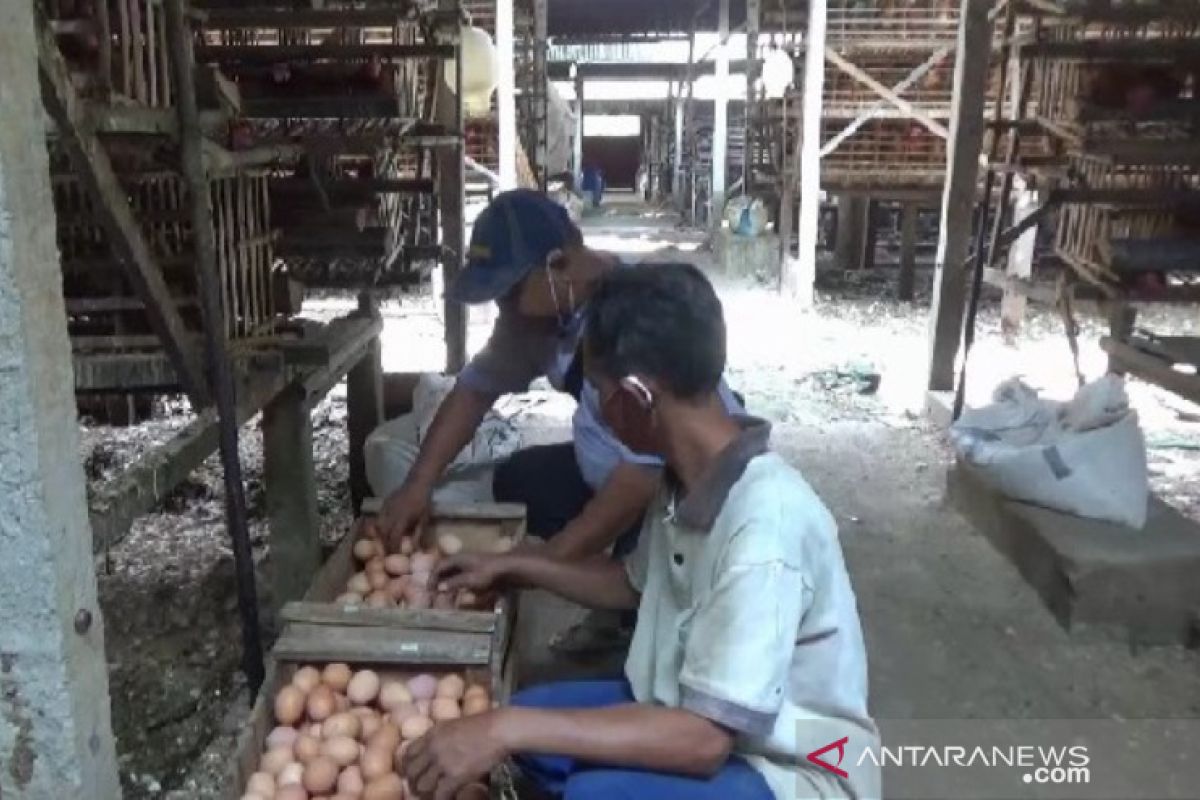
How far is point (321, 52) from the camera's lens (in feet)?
16.5

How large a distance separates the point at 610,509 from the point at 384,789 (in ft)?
2.94

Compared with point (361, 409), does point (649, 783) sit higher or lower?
higher

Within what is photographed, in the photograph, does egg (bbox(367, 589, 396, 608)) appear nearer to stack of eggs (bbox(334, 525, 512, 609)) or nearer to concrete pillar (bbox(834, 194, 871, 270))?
stack of eggs (bbox(334, 525, 512, 609))

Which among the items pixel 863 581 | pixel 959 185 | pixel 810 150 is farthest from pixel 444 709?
pixel 810 150

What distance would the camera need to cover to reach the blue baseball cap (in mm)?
2848

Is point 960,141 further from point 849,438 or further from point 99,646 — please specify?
point 99,646

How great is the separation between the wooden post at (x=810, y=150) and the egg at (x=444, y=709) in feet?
27.8

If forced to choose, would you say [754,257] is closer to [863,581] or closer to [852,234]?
[852,234]

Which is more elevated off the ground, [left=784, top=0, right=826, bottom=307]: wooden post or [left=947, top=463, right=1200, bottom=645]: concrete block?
[left=784, top=0, right=826, bottom=307]: wooden post

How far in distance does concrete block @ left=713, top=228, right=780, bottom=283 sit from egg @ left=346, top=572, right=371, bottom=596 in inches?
401

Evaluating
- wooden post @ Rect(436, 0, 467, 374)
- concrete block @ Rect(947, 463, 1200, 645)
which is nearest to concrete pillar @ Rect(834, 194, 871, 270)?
wooden post @ Rect(436, 0, 467, 374)

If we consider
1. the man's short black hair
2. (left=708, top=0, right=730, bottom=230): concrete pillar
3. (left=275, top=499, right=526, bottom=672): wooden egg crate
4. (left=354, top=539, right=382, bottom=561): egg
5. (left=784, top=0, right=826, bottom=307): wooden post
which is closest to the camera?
the man's short black hair

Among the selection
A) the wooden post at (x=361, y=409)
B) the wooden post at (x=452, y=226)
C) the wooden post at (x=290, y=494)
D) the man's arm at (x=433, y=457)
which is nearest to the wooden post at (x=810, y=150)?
the wooden post at (x=452, y=226)

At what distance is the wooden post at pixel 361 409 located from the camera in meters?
5.02
